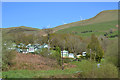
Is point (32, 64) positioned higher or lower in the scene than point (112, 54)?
lower

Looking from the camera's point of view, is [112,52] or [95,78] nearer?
[112,52]

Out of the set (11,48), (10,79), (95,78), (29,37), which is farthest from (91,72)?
(29,37)

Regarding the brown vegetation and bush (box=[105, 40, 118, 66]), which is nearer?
bush (box=[105, 40, 118, 66])

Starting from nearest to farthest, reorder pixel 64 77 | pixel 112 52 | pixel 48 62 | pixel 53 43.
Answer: pixel 112 52, pixel 64 77, pixel 48 62, pixel 53 43

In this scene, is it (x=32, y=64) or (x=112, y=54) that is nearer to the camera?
(x=112, y=54)

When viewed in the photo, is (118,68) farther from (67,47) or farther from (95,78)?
(67,47)

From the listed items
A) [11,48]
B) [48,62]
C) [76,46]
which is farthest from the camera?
[76,46]

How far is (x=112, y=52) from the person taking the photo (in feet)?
17.6

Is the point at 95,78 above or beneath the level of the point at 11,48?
beneath

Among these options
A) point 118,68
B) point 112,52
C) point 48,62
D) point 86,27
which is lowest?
point 48,62

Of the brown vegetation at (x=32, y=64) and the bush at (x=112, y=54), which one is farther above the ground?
the bush at (x=112, y=54)

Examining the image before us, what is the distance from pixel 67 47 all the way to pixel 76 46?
3540 millimetres

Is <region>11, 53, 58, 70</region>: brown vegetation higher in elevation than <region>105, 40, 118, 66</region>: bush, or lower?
lower

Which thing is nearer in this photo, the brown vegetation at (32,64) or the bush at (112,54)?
the bush at (112,54)
